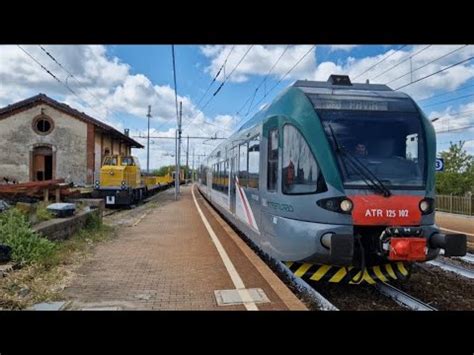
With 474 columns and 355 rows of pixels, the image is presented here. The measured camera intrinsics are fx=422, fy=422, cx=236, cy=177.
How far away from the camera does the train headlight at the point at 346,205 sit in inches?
217

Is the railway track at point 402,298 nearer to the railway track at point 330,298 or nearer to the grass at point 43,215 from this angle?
the railway track at point 330,298

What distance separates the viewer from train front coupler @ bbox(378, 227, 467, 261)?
529 cm

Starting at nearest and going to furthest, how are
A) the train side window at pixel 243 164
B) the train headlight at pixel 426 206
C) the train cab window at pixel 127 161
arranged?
the train headlight at pixel 426 206
the train side window at pixel 243 164
the train cab window at pixel 127 161

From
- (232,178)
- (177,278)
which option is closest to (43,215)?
(177,278)

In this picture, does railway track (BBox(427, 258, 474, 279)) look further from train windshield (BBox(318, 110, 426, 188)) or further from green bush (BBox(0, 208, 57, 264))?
green bush (BBox(0, 208, 57, 264))

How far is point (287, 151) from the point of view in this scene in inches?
251

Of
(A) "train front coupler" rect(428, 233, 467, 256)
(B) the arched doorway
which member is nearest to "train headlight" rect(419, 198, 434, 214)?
(A) "train front coupler" rect(428, 233, 467, 256)

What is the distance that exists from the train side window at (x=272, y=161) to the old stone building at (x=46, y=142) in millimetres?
24243

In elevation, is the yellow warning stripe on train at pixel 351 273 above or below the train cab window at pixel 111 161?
below

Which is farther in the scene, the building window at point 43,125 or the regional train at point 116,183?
the building window at point 43,125

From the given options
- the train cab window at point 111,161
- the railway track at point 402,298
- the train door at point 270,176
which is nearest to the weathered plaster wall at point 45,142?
the train cab window at point 111,161

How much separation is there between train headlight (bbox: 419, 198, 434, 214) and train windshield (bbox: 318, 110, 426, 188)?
0.78ft
